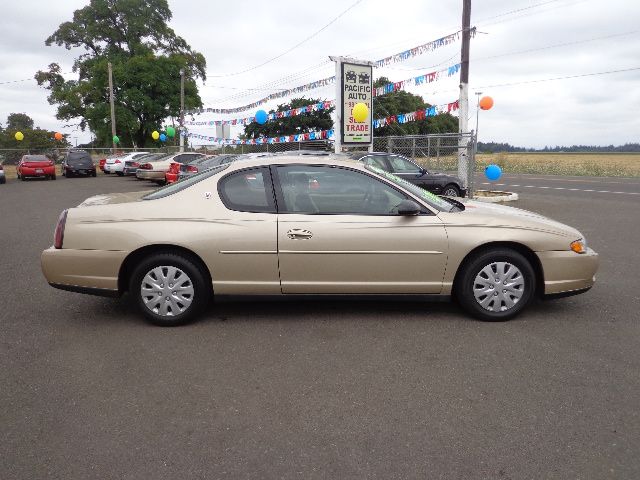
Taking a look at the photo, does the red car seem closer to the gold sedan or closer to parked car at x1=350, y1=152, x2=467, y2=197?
parked car at x1=350, y1=152, x2=467, y2=197

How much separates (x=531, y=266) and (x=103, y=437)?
3678mm

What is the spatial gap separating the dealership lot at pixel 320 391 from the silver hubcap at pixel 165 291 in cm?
22

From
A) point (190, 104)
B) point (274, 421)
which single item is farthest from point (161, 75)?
point (274, 421)

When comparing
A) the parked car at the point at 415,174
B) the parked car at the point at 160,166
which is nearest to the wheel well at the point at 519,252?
the parked car at the point at 415,174

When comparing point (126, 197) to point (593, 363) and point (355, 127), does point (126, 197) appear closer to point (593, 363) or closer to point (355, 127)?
point (593, 363)

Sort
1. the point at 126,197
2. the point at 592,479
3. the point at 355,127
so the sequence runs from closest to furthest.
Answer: the point at 592,479
the point at 126,197
the point at 355,127

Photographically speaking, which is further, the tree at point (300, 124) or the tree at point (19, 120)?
the tree at point (19, 120)

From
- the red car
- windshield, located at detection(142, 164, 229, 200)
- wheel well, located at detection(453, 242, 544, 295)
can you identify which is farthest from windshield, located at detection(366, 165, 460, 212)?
the red car

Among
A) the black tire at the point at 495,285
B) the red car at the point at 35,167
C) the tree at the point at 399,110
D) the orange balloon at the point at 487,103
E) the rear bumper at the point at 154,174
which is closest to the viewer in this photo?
the black tire at the point at 495,285

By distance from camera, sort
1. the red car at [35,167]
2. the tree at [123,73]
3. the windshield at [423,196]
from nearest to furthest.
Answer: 1. the windshield at [423,196]
2. the red car at [35,167]
3. the tree at [123,73]

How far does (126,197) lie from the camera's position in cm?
515

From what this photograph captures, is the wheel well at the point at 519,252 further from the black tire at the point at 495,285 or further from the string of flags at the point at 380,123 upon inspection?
the string of flags at the point at 380,123

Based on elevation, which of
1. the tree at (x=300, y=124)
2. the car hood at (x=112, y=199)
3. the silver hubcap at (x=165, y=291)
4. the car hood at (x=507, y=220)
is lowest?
the silver hubcap at (x=165, y=291)

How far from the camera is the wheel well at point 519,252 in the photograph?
4.68 metres
